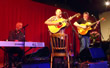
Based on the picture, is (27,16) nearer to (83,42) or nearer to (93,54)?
(83,42)

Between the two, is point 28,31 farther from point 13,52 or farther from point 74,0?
point 74,0

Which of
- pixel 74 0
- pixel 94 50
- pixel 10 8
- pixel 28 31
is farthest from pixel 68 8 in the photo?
pixel 94 50

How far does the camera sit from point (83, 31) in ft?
13.5

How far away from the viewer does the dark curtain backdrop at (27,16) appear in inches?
174

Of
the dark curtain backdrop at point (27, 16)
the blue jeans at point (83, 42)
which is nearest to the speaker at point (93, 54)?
the blue jeans at point (83, 42)

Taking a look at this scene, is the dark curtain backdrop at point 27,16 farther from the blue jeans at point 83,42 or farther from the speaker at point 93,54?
the speaker at point 93,54

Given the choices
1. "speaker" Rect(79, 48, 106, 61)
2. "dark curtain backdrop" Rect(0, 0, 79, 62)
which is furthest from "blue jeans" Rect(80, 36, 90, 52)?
"dark curtain backdrop" Rect(0, 0, 79, 62)

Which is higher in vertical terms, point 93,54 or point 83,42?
point 83,42

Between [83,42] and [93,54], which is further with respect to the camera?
[83,42]

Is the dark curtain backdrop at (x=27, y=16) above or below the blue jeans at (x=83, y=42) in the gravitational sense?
above

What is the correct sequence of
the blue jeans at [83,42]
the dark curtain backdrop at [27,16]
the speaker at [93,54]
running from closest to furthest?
the speaker at [93,54]
the blue jeans at [83,42]
the dark curtain backdrop at [27,16]

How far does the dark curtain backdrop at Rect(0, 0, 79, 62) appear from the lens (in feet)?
14.5

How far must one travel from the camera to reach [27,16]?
4973 millimetres

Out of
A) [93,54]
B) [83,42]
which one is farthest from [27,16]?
[93,54]
